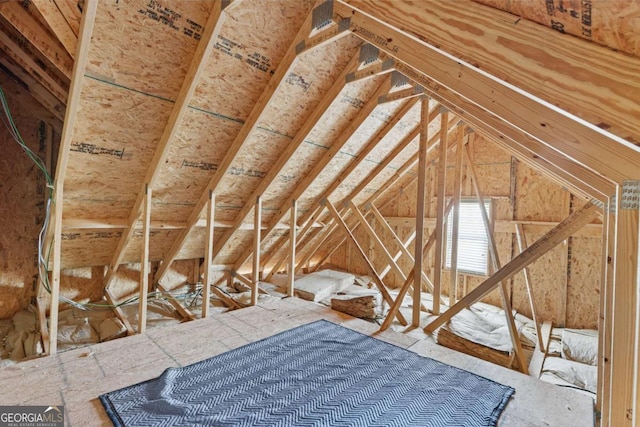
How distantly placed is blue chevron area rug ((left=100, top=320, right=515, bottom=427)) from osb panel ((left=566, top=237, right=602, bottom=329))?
282 centimetres

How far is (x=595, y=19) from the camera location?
55cm

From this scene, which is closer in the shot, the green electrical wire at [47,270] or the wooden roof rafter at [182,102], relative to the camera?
the wooden roof rafter at [182,102]

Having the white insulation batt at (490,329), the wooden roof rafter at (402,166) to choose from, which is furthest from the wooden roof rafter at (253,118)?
the white insulation batt at (490,329)

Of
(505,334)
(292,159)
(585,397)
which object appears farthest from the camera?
(292,159)

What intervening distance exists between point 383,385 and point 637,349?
5.14 feet

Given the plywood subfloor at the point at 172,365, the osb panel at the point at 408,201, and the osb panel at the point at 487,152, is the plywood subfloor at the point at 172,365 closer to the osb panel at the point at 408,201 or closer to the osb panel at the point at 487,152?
the osb panel at the point at 408,201

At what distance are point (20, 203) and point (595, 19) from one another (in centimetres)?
478

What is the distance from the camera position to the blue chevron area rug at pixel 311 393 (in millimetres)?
1731

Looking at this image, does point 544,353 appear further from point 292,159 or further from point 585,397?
point 292,159

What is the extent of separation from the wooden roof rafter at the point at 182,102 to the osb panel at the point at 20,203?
1253 mm

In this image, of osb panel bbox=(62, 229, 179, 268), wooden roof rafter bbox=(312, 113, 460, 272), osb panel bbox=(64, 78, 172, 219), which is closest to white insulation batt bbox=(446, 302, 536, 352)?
wooden roof rafter bbox=(312, 113, 460, 272)

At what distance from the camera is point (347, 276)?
5352mm

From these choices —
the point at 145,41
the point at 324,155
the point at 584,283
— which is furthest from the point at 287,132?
the point at 584,283

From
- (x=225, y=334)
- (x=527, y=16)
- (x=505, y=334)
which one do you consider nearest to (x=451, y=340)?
(x=505, y=334)
